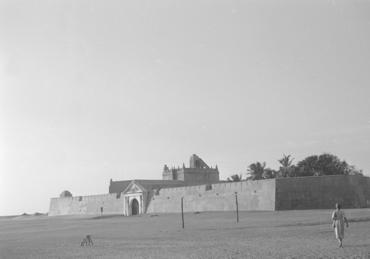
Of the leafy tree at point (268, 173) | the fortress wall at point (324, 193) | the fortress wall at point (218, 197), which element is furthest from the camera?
the leafy tree at point (268, 173)

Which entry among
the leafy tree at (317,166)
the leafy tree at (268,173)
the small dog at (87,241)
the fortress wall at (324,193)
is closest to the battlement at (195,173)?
the leafy tree at (268,173)

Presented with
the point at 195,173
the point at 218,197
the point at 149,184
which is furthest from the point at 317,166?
the point at 195,173

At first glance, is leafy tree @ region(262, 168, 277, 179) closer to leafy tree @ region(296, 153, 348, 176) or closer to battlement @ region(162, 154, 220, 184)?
leafy tree @ region(296, 153, 348, 176)

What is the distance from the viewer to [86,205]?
65688 mm

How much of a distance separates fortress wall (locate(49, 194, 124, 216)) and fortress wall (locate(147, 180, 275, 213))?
27.9ft

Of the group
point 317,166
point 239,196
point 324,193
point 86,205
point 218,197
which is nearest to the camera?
point 324,193

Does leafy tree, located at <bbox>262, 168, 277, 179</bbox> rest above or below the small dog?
above

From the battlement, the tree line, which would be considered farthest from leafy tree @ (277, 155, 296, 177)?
the battlement

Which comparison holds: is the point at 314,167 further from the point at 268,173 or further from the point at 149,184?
the point at 149,184

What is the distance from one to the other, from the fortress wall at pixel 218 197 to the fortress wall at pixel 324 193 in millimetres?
1380

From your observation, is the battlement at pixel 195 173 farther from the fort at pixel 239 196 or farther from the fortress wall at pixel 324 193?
the fortress wall at pixel 324 193

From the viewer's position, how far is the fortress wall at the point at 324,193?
109 feet

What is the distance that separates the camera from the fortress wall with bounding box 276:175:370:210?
33094mm

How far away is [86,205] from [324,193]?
40.6m
